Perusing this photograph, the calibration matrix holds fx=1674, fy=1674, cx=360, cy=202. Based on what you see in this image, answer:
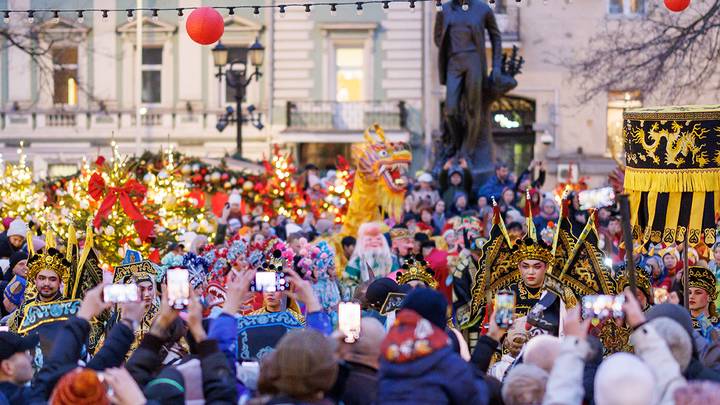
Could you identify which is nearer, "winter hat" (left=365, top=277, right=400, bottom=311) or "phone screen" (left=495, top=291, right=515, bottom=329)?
"phone screen" (left=495, top=291, right=515, bottom=329)

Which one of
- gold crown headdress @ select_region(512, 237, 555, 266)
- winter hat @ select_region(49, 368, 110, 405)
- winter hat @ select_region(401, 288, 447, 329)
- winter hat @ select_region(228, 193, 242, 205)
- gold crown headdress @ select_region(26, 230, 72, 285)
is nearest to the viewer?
winter hat @ select_region(49, 368, 110, 405)

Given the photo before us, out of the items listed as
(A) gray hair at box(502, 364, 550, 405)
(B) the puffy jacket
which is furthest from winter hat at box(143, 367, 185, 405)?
(A) gray hair at box(502, 364, 550, 405)

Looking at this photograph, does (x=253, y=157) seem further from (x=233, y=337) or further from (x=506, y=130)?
(x=233, y=337)

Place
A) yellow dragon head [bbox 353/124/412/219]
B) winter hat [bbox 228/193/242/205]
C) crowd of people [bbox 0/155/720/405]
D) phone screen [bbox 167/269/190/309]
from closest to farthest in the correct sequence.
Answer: crowd of people [bbox 0/155/720/405]
phone screen [bbox 167/269/190/309]
yellow dragon head [bbox 353/124/412/219]
winter hat [bbox 228/193/242/205]

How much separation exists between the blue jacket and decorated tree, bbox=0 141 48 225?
13911mm

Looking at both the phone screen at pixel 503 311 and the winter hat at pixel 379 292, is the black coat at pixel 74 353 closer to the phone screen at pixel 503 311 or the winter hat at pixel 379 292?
the phone screen at pixel 503 311

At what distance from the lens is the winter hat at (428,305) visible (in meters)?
7.77

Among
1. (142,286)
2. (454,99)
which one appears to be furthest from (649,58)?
(142,286)

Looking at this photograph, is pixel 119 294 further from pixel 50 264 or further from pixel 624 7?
pixel 624 7

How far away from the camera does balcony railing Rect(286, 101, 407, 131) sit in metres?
40.6

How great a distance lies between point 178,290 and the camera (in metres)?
7.92

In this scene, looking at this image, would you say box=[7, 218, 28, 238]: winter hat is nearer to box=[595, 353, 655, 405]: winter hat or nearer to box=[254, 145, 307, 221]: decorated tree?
box=[254, 145, 307, 221]: decorated tree

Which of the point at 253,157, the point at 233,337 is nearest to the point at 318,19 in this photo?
the point at 253,157

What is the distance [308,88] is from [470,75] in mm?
19412
